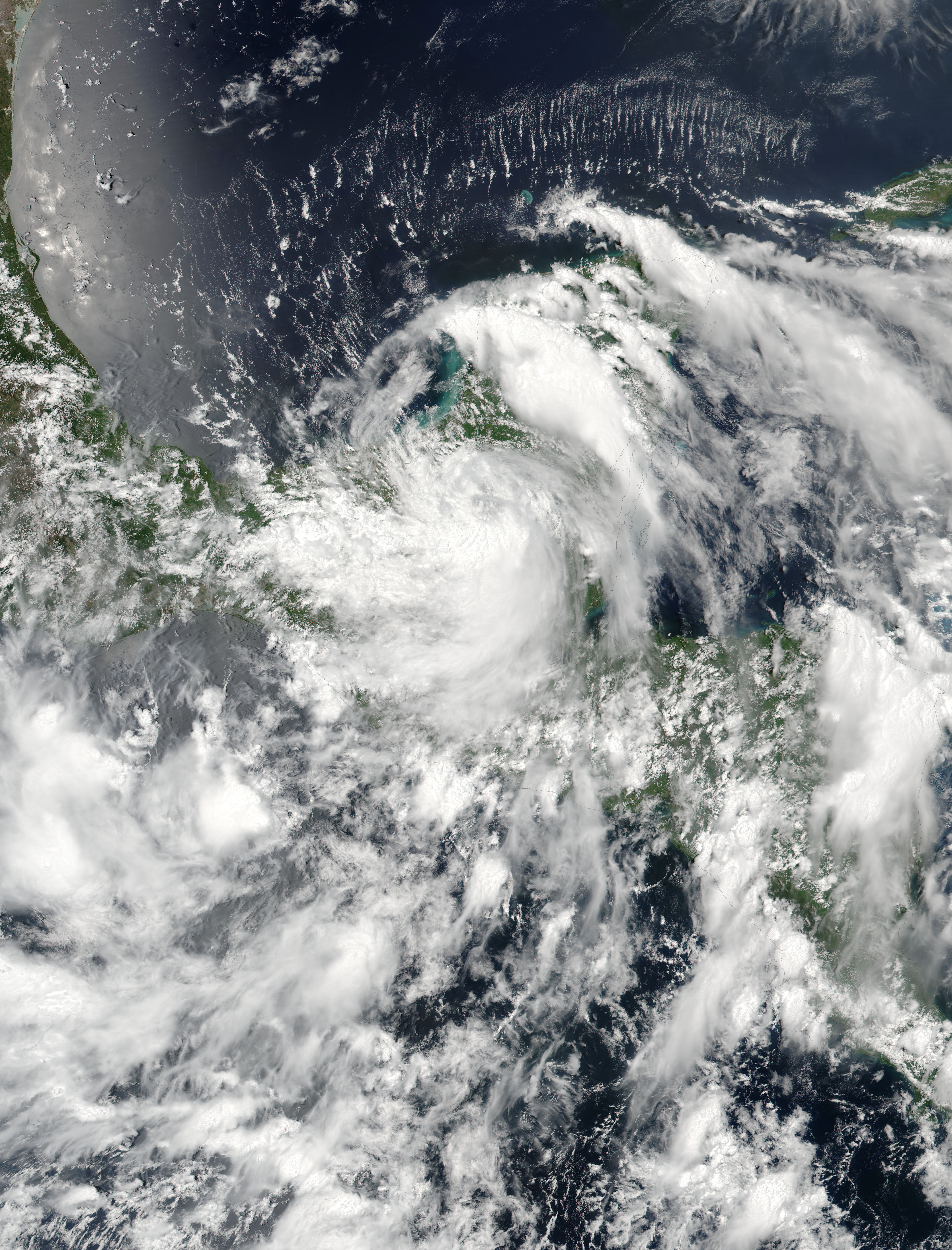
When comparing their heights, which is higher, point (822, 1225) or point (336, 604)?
point (336, 604)

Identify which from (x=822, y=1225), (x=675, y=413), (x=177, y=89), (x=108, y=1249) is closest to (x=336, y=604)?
(x=675, y=413)

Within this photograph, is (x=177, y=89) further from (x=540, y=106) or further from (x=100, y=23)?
(x=540, y=106)

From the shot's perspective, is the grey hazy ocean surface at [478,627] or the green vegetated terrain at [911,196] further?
the green vegetated terrain at [911,196]

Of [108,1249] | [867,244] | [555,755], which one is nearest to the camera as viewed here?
[108,1249]

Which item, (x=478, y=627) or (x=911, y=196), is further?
(x=911, y=196)

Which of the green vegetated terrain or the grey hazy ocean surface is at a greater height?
the green vegetated terrain

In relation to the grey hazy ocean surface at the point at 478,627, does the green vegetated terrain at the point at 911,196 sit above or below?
above

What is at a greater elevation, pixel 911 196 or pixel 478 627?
pixel 911 196

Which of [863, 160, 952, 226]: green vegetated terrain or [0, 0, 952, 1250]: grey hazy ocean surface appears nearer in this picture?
[0, 0, 952, 1250]: grey hazy ocean surface
